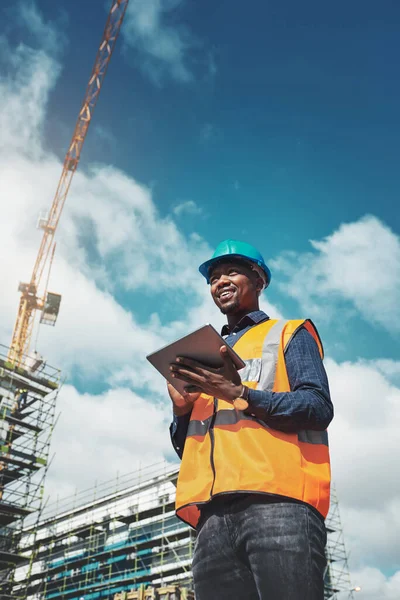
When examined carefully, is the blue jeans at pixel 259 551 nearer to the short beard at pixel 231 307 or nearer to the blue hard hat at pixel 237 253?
the short beard at pixel 231 307

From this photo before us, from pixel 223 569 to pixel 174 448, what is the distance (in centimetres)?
57

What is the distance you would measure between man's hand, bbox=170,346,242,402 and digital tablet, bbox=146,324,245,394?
0.06ft

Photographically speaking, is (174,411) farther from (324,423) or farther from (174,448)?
(324,423)

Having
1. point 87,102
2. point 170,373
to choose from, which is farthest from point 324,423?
point 87,102

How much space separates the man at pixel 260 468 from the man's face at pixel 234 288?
0.97 ft

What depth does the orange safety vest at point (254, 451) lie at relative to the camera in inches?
64.6

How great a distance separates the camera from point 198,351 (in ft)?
5.81

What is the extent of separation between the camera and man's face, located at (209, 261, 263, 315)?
233cm

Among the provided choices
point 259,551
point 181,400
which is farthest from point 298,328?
point 259,551

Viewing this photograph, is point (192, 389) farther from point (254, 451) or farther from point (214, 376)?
point (254, 451)

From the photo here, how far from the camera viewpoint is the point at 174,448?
2.13m

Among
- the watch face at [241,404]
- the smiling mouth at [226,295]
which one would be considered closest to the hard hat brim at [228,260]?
the smiling mouth at [226,295]

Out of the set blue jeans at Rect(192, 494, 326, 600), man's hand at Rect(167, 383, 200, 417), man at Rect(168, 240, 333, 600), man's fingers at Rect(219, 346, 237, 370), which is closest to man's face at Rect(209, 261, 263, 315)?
man at Rect(168, 240, 333, 600)

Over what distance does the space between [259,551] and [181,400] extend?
642mm
